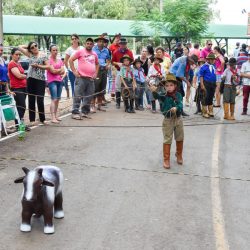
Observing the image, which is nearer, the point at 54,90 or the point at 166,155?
the point at 166,155

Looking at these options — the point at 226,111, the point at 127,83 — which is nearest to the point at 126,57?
the point at 127,83

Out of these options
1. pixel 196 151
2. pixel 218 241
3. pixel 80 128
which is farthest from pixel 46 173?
pixel 80 128

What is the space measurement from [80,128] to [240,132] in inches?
143

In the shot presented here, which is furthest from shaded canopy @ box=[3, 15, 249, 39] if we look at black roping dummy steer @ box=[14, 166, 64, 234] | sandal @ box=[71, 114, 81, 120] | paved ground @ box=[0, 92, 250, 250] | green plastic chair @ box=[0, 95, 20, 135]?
black roping dummy steer @ box=[14, 166, 64, 234]

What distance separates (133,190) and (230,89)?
6.87m

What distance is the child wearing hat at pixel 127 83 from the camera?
12.6m

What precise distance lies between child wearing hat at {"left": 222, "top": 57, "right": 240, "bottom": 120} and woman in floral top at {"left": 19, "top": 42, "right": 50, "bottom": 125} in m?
4.87

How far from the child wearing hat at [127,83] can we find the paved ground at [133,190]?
2.38 metres

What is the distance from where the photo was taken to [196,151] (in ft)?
28.0

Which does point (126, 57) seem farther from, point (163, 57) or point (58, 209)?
point (58, 209)

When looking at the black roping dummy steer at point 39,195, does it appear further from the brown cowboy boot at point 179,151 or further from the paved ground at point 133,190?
the brown cowboy boot at point 179,151

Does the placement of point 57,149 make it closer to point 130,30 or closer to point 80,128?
point 80,128

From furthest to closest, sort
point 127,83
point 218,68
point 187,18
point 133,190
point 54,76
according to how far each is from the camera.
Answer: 1. point 187,18
2. point 218,68
3. point 127,83
4. point 54,76
5. point 133,190

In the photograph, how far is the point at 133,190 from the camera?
6.19 metres
